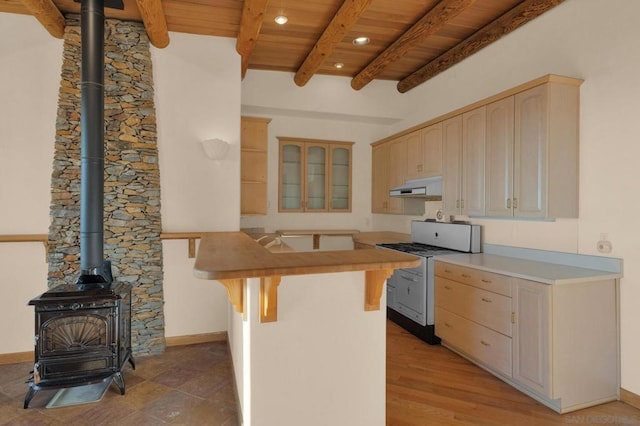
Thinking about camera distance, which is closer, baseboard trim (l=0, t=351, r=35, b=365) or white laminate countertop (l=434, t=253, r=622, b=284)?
white laminate countertop (l=434, t=253, r=622, b=284)

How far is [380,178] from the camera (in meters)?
5.04

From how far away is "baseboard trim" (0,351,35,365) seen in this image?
9.85 ft

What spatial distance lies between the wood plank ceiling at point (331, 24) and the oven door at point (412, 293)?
229 cm

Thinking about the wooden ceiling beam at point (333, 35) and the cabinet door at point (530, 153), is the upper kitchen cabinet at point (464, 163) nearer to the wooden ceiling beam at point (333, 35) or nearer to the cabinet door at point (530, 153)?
the cabinet door at point (530, 153)

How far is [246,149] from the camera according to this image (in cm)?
393

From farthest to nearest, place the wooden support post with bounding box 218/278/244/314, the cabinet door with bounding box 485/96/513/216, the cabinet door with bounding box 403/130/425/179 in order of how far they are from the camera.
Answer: the cabinet door with bounding box 403/130/425/179
the cabinet door with bounding box 485/96/513/216
the wooden support post with bounding box 218/278/244/314

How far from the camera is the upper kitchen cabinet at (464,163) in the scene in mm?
3270

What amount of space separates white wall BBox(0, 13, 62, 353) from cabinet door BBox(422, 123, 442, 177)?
3.69m

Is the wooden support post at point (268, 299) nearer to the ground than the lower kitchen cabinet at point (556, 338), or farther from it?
farther from it

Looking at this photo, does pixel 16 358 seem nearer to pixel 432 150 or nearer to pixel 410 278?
pixel 410 278

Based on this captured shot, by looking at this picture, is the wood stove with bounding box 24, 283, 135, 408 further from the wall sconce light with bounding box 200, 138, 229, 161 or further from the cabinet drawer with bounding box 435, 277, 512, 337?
the cabinet drawer with bounding box 435, 277, 512, 337

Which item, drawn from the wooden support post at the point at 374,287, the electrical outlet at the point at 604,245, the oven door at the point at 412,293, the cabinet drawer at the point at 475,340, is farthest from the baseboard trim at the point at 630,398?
the wooden support post at the point at 374,287

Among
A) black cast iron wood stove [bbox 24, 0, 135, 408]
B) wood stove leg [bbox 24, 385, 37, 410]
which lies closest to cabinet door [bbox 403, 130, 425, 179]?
black cast iron wood stove [bbox 24, 0, 135, 408]

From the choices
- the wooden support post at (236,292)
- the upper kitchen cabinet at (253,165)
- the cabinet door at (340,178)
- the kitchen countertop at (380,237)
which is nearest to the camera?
the wooden support post at (236,292)
